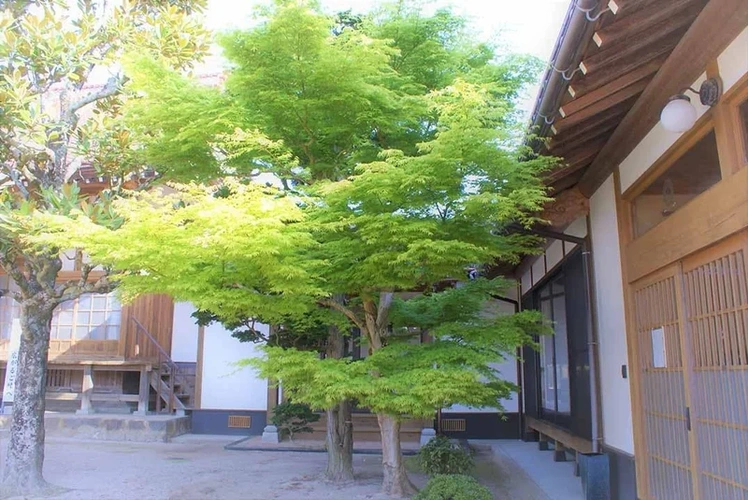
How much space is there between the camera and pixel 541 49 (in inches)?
405

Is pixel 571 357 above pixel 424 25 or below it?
below

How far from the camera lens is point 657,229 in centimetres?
529

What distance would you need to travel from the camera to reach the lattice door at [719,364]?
3.99 metres

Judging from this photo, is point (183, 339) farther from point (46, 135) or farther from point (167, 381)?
point (46, 135)

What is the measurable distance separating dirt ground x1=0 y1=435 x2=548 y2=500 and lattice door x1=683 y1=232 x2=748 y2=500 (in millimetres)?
3160

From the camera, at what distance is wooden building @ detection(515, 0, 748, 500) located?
13.3 feet

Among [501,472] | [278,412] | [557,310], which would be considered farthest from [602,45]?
[278,412]

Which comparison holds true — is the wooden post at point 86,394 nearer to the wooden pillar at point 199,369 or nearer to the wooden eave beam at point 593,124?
the wooden pillar at point 199,369

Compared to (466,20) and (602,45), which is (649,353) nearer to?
(602,45)

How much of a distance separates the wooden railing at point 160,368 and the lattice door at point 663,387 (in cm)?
1058

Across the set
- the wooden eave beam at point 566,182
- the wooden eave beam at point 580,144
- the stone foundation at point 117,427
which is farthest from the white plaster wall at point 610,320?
the stone foundation at point 117,427

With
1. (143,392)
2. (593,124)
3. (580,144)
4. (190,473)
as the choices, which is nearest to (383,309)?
(580,144)

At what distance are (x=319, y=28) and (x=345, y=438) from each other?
517 cm

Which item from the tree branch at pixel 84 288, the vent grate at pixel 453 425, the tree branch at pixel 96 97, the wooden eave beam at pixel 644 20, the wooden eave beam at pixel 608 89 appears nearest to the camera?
the wooden eave beam at pixel 644 20
